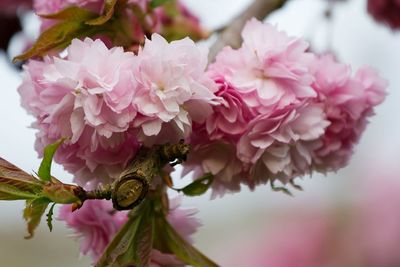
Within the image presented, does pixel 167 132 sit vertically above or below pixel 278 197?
above

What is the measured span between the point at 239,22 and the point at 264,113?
0.24 metres

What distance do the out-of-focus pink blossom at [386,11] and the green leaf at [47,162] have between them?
25.0 inches

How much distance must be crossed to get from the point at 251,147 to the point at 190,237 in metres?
0.15

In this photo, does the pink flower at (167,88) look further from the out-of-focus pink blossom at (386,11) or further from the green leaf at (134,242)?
the out-of-focus pink blossom at (386,11)

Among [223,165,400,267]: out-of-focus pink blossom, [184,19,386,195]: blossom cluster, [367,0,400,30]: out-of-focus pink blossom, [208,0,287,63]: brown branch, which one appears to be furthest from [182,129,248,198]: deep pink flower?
[223,165,400,267]: out-of-focus pink blossom

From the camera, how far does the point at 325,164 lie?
0.78 meters

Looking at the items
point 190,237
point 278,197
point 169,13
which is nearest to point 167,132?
point 190,237

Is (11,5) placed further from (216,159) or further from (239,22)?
(216,159)

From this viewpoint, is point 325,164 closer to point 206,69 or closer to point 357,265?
point 206,69

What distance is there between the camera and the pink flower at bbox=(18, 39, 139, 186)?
0.63 meters

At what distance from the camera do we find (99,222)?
2.58 feet

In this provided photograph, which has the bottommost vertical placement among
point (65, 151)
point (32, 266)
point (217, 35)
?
point (32, 266)

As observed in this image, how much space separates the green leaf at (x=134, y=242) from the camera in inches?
27.2

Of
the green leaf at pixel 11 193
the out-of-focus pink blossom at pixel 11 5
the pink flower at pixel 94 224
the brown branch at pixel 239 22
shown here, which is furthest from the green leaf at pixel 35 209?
the out-of-focus pink blossom at pixel 11 5
